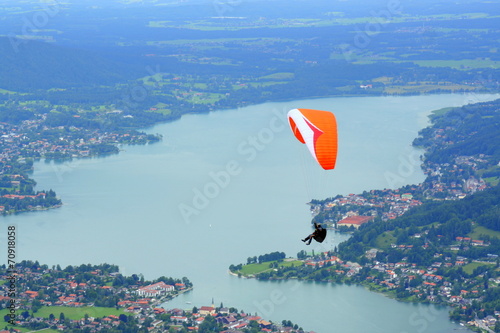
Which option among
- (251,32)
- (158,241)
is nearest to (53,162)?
(158,241)

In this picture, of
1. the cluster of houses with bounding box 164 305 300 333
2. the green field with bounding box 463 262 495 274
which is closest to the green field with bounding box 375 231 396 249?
the green field with bounding box 463 262 495 274

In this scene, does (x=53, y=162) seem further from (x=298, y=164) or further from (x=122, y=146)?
(x=298, y=164)

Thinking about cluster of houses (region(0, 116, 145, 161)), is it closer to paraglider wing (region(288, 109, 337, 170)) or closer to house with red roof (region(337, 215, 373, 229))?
house with red roof (region(337, 215, 373, 229))

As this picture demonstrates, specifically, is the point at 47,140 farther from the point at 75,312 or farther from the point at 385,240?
the point at 75,312

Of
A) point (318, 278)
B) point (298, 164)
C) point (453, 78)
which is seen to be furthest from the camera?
point (453, 78)

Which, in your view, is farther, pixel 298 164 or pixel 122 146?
pixel 122 146
